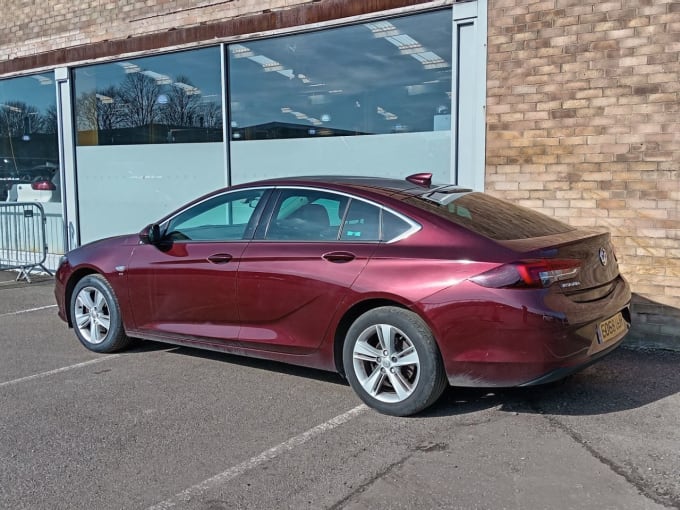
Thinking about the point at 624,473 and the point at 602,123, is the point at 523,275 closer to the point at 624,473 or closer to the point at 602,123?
the point at 624,473

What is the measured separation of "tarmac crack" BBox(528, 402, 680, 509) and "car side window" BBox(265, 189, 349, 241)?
6.29 feet

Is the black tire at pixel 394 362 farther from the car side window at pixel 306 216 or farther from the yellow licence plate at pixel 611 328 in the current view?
the yellow licence plate at pixel 611 328

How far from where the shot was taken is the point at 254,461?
3783 mm

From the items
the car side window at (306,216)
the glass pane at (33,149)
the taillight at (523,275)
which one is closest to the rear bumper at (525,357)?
the taillight at (523,275)

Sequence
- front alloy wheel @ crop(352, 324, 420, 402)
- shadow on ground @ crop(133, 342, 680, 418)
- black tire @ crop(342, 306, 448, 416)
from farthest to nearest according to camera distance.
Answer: shadow on ground @ crop(133, 342, 680, 418), front alloy wheel @ crop(352, 324, 420, 402), black tire @ crop(342, 306, 448, 416)

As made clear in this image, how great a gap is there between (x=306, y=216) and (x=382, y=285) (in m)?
0.96

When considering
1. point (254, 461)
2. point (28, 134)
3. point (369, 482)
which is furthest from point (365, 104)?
point (28, 134)

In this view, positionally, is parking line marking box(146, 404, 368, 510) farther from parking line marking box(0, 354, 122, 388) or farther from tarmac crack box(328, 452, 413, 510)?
parking line marking box(0, 354, 122, 388)

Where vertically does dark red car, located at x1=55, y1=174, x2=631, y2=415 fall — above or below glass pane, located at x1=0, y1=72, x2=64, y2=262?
below

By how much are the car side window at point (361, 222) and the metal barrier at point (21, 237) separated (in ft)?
23.9

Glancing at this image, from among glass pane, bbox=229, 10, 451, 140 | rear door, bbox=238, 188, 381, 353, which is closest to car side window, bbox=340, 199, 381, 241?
rear door, bbox=238, 188, 381, 353

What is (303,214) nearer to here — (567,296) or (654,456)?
(567,296)

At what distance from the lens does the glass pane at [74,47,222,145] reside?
9188 millimetres

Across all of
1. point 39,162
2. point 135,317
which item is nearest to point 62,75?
point 39,162
